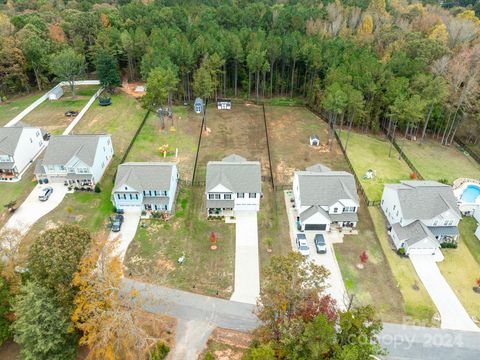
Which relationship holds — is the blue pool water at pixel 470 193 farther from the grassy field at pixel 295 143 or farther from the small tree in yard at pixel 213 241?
the small tree in yard at pixel 213 241

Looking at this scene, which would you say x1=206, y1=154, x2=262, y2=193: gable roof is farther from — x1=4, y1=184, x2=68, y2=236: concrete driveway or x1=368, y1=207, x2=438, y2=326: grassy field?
x1=4, y1=184, x2=68, y2=236: concrete driveway

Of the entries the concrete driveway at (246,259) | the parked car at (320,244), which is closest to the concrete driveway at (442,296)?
the parked car at (320,244)

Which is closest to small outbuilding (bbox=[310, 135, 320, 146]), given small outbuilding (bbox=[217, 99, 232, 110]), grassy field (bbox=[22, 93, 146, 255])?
small outbuilding (bbox=[217, 99, 232, 110])

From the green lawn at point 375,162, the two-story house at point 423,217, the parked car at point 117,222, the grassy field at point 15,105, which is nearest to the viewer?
the two-story house at point 423,217

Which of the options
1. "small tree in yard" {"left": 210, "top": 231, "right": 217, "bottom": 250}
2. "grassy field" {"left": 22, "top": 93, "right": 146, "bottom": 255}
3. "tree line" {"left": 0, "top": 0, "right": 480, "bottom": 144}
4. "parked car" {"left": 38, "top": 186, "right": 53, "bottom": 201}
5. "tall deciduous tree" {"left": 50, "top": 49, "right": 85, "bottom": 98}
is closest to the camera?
"small tree in yard" {"left": 210, "top": 231, "right": 217, "bottom": 250}

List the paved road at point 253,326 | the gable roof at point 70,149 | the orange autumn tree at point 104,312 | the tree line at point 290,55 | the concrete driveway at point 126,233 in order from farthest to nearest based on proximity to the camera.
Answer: the tree line at point 290,55 < the gable roof at point 70,149 < the concrete driveway at point 126,233 < the paved road at point 253,326 < the orange autumn tree at point 104,312

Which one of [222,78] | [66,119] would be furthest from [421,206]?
[66,119]
